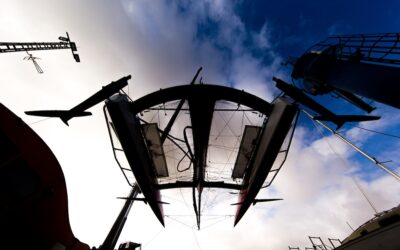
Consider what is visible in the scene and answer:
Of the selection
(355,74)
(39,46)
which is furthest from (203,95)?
(39,46)

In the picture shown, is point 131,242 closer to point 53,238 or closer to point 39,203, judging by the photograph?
point 53,238

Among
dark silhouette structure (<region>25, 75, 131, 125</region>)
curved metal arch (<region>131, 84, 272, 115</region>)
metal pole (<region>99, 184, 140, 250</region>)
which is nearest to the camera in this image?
dark silhouette structure (<region>25, 75, 131, 125</region>)

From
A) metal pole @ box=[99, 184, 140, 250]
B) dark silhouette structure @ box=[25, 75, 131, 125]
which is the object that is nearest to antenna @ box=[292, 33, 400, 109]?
dark silhouette structure @ box=[25, 75, 131, 125]

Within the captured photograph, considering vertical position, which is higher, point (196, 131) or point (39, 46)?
point (39, 46)

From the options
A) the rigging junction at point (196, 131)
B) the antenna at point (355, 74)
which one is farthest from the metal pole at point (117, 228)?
the antenna at point (355, 74)

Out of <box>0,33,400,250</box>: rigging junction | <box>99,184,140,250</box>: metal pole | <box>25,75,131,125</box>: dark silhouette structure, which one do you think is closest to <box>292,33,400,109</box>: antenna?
<box>0,33,400,250</box>: rigging junction

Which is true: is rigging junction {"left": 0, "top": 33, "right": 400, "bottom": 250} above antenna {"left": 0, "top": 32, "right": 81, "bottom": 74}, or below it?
below

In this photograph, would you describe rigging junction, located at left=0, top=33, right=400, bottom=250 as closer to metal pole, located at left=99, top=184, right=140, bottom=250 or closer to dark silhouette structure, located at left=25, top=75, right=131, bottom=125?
dark silhouette structure, located at left=25, top=75, right=131, bottom=125

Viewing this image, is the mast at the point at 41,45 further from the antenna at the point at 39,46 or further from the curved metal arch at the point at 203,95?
the curved metal arch at the point at 203,95

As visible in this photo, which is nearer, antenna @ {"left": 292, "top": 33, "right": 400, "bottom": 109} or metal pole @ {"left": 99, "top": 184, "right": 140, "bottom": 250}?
antenna @ {"left": 292, "top": 33, "right": 400, "bottom": 109}

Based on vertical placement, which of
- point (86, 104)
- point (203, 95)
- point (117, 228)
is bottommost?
Answer: point (117, 228)

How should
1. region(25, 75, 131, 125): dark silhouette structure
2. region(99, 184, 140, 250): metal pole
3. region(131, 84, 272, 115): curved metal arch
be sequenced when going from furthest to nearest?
region(99, 184, 140, 250): metal pole
region(131, 84, 272, 115): curved metal arch
region(25, 75, 131, 125): dark silhouette structure

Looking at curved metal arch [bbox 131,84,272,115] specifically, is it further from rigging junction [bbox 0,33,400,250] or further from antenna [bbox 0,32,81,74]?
antenna [bbox 0,32,81,74]

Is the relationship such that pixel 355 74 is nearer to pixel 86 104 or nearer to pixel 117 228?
pixel 86 104
